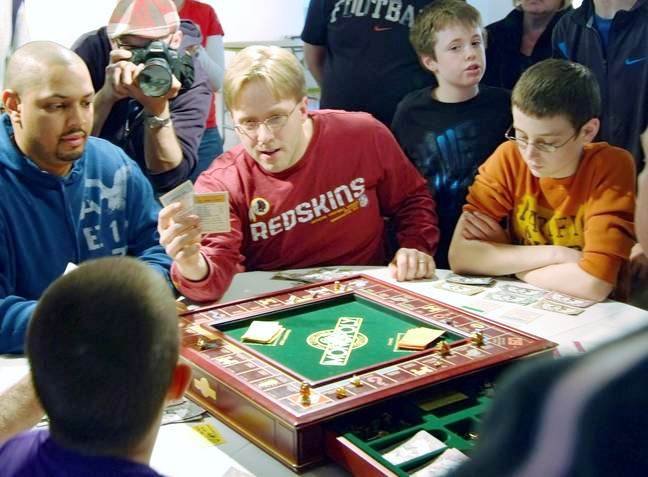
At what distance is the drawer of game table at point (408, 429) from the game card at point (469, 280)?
26.3 inches

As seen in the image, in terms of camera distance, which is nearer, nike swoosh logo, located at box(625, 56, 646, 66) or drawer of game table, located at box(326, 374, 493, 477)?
drawer of game table, located at box(326, 374, 493, 477)

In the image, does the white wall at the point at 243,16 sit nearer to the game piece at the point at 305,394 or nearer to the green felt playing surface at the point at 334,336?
the green felt playing surface at the point at 334,336

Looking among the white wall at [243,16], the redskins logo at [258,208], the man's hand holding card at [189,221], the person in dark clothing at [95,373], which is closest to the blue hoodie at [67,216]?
the man's hand holding card at [189,221]

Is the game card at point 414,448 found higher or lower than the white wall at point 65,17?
lower

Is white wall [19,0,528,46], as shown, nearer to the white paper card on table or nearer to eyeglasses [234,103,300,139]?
eyeglasses [234,103,300,139]

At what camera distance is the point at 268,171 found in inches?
89.4

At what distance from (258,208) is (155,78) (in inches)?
20.9

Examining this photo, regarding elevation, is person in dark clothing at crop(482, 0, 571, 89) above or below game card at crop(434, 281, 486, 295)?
above

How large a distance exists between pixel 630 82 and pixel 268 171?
135 centimetres

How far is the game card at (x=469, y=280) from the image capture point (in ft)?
6.95

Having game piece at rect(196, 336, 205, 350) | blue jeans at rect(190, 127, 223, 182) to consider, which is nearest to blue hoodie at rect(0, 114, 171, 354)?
game piece at rect(196, 336, 205, 350)

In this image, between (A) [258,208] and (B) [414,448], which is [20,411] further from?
(A) [258,208]

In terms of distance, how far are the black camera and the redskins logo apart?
0.48 meters

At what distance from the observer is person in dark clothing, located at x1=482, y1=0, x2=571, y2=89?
3.06m
